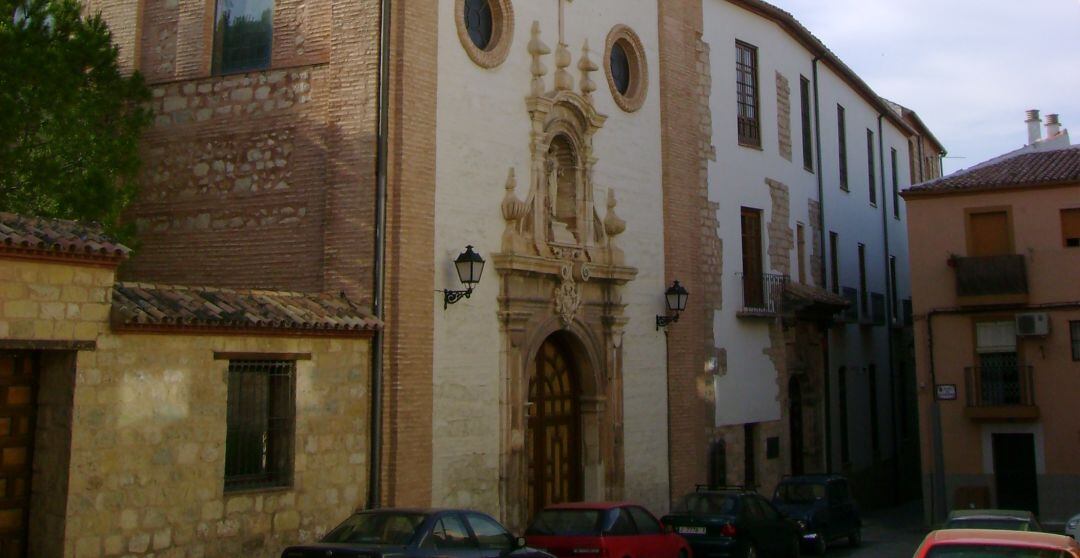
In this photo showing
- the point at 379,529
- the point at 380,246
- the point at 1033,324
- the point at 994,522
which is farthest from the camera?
the point at 1033,324

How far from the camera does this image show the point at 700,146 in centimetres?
2114

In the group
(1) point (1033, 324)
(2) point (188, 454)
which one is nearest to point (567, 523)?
(2) point (188, 454)

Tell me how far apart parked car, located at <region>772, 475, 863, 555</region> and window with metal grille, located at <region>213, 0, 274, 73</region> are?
11106 millimetres

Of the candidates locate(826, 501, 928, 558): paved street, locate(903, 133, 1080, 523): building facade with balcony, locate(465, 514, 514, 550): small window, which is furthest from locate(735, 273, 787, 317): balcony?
locate(465, 514, 514, 550): small window

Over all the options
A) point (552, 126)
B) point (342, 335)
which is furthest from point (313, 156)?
point (552, 126)

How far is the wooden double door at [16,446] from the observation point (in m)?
10.0

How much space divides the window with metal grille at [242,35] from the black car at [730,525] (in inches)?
340

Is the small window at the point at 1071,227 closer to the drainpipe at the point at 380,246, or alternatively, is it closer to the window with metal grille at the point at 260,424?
the drainpipe at the point at 380,246

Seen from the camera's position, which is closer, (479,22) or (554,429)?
(479,22)

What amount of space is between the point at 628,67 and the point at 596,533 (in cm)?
975

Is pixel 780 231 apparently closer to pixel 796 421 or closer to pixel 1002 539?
pixel 796 421

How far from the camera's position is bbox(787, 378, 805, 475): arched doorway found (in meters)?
24.4

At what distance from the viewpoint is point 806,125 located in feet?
86.4

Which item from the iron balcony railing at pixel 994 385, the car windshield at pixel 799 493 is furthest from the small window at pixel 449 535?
the iron balcony railing at pixel 994 385
